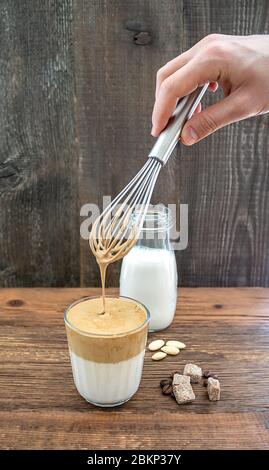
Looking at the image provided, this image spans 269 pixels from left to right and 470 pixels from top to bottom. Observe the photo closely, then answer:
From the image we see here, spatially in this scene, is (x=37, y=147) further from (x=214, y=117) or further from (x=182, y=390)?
(x=182, y=390)

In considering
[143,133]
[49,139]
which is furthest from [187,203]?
[49,139]

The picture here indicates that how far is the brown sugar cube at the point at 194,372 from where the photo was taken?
0.71 meters

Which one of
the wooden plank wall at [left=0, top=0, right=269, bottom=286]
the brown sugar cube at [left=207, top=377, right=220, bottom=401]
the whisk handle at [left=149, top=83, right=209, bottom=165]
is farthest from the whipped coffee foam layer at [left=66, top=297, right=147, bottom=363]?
the wooden plank wall at [left=0, top=0, right=269, bottom=286]

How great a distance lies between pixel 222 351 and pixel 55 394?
27cm

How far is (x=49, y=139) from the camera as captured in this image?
1.02 metres

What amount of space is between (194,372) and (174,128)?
0.34 m

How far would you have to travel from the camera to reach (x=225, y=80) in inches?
27.0

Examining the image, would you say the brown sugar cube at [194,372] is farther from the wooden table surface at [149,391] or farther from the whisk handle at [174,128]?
the whisk handle at [174,128]

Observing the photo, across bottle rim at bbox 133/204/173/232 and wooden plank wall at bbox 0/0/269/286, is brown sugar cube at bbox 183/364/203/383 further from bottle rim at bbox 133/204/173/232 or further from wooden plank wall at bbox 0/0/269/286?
wooden plank wall at bbox 0/0/269/286

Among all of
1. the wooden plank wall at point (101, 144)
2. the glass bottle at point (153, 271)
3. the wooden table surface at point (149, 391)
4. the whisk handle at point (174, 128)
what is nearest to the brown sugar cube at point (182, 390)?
the wooden table surface at point (149, 391)

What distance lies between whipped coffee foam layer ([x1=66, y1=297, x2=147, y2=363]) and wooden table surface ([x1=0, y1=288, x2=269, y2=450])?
0.08m

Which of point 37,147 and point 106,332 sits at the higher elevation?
point 37,147

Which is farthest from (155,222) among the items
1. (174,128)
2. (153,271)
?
(174,128)

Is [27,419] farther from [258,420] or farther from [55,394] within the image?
[258,420]
